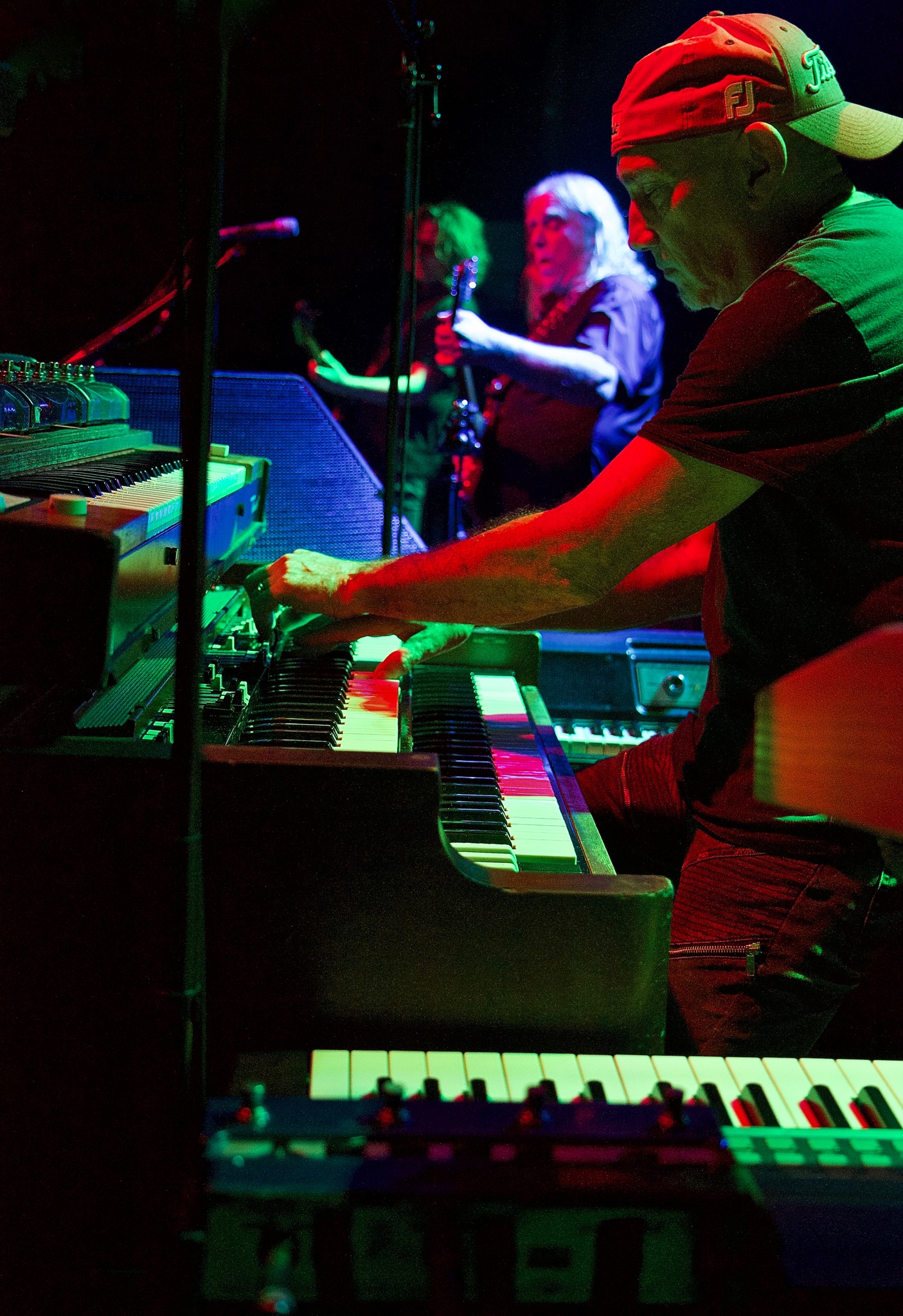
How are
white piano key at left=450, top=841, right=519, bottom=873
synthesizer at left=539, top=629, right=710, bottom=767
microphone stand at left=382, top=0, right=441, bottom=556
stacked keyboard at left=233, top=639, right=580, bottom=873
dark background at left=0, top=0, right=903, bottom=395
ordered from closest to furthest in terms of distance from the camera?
white piano key at left=450, top=841, right=519, bottom=873 < stacked keyboard at left=233, top=639, right=580, bottom=873 < microphone stand at left=382, top=0, right=441, bottom=556 < synthesizer at left=539, top=629, right=710, bottom=767 < dark background at left=0, top=0, right=903, bottom=395

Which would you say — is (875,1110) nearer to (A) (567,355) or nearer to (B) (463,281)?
(A) (567,355)

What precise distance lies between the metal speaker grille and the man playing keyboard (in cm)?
141

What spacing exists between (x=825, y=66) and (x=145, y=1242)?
2.05m

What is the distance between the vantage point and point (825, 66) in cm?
176

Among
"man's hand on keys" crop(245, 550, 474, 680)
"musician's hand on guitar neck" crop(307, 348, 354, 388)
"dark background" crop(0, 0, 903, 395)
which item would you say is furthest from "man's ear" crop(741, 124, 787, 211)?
"musician's hand on guitar neck" crop(307, 348, 354, 388)

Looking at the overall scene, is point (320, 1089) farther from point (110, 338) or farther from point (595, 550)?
point (110, 338)

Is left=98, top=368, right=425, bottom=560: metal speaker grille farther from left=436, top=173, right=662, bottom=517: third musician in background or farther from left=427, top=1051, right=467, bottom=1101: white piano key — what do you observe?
left=427, top=1051, right=467, bottom=1101: white piano key

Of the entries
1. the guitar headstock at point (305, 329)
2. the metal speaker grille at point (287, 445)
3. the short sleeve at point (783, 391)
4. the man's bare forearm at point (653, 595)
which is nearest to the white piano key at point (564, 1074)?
the short sleeve at point (783, 391)

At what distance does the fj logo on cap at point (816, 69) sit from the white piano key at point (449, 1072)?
1597 mm

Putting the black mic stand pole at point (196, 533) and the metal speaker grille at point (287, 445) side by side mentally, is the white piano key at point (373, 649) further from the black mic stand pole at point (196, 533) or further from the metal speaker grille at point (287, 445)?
the black mic stand pole at point (196, 533)

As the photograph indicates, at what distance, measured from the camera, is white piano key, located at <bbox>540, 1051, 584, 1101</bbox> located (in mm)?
1201

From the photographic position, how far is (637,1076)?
1250mm

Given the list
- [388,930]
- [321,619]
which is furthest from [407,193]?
[388,930]

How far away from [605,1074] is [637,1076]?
0.04m
